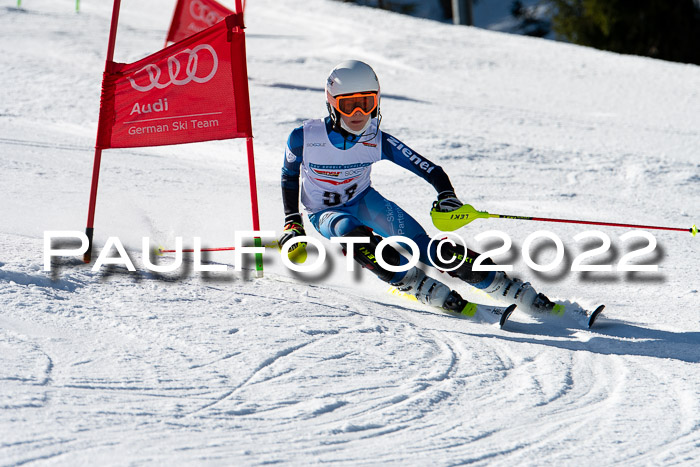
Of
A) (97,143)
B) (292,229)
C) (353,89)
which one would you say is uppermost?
(353,89)

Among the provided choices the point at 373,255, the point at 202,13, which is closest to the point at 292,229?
the point at 373,255

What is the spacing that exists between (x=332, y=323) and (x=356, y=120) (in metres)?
1.42

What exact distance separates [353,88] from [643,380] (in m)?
2.32

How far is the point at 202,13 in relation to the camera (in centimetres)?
1083

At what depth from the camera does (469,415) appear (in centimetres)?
316

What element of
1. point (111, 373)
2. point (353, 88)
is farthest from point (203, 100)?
point (111, 373)

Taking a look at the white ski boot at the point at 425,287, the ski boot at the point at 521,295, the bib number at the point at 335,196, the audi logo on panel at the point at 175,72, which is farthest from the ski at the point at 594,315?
the audi logo on panel at the point at 175,72

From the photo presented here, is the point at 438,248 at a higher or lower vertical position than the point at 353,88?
lower

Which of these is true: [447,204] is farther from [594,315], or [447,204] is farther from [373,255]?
[594,315]

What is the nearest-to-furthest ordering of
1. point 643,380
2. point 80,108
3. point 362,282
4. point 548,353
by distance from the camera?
point 643,380, point 548,353, point 362,282, point 80,108

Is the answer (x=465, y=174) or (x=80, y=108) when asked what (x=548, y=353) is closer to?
(x=465, y=174)

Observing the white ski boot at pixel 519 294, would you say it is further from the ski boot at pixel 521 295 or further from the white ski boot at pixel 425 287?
the white ski boot at pixel 425 287

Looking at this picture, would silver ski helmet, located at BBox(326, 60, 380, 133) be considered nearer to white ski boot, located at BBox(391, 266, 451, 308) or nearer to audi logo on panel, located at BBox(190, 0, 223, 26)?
white ski boot, located at BBox(391, 266, 451, 308)

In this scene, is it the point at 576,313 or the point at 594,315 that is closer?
the point at 594,315
